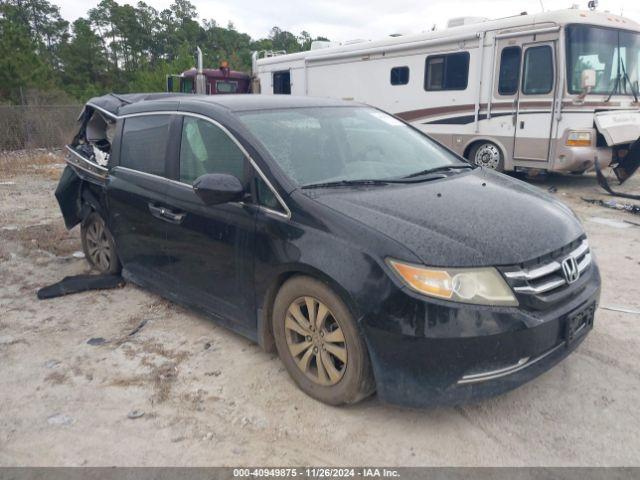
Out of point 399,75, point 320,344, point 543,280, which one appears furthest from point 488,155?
point 320,344

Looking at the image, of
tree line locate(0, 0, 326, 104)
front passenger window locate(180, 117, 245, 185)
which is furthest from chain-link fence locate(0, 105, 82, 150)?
tree line locate(0, 0, 326, 104)

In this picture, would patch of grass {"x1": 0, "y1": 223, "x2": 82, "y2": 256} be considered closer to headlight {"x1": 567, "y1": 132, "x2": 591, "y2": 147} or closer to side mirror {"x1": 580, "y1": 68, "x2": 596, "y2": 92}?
headlight {"x1": 567, "y1": 132, "x2": 591, "y2": 147}

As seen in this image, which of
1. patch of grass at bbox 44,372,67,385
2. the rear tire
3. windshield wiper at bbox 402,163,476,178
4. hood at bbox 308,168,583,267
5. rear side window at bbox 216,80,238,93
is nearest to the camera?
hood at bbox 308,168,583,267

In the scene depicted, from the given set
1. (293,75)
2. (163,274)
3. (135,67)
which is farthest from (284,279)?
(135,67)

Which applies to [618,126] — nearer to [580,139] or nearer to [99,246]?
[580,139]

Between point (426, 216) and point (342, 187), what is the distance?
604 mm

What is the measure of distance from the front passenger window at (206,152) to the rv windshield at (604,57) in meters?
7.32

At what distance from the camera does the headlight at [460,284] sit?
2541mm

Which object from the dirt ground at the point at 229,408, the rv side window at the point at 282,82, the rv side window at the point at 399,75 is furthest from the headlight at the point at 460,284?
the rv side window at the point at 282,82

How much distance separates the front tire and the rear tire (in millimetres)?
2411

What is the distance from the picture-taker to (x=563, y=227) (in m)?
3.06

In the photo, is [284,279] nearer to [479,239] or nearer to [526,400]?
[479,239]

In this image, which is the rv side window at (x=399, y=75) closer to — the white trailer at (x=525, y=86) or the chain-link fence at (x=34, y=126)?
the white trailer at (x=525, y=86)

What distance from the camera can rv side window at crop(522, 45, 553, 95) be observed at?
8.97 metres
